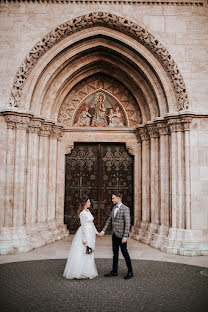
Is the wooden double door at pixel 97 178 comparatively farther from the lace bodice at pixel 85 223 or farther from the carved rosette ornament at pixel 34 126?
the lace bodice at pixel 85 223

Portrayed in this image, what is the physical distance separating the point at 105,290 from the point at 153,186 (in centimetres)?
487

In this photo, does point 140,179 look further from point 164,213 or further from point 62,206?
point 62,206

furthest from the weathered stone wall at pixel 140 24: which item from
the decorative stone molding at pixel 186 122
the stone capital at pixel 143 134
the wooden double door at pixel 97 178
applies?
the wooden double door at pixel 97 178

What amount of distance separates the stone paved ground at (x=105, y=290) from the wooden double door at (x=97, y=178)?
3.95 metres

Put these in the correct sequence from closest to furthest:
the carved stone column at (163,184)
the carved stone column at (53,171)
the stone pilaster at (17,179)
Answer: the stone pilaster at (17,179), the carved stone column at (163,184), the carved stone column at (53,171)

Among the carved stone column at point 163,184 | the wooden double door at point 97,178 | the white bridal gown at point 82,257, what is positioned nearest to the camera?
the white bridal gown at point 82,257

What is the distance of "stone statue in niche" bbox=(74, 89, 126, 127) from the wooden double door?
743 millimetres

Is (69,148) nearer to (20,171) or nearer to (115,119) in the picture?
(115,119)

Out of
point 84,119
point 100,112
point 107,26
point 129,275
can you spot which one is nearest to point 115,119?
point 100,112

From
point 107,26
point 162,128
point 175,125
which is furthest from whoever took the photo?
point 107,26

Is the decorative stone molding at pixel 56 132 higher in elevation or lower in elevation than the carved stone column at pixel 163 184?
higher

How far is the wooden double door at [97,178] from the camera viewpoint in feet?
34.4

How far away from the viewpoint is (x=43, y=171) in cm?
950

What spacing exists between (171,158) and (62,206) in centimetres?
Result: 408
